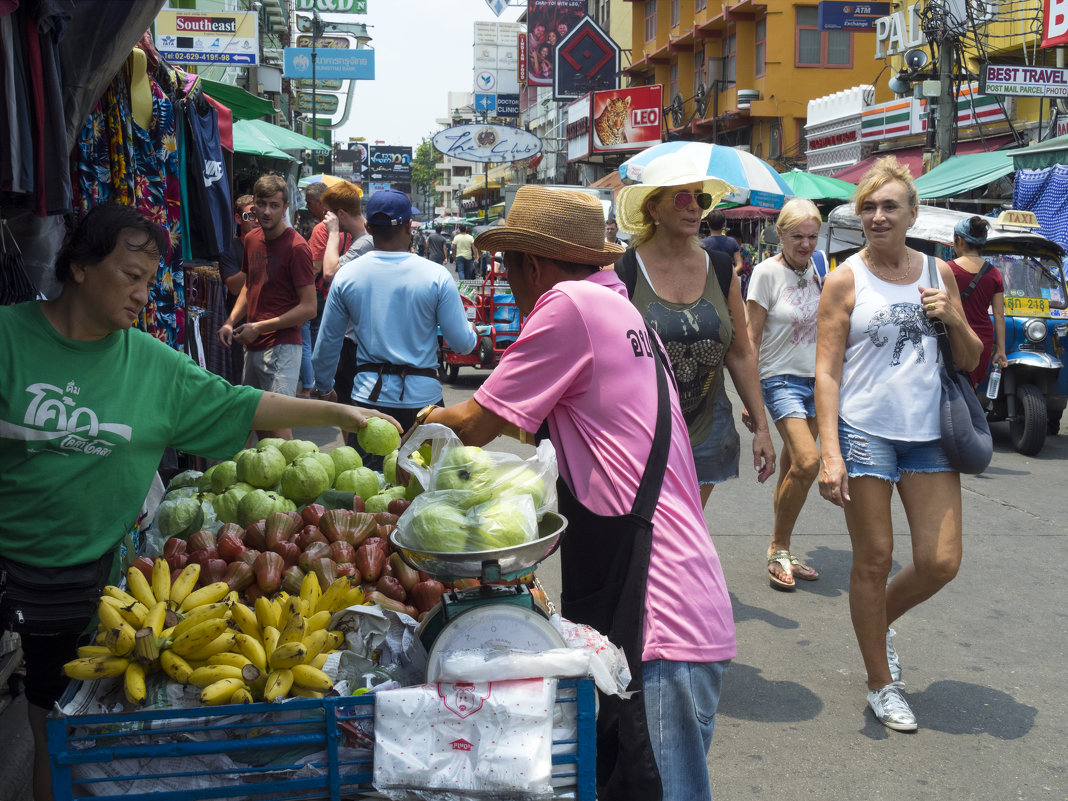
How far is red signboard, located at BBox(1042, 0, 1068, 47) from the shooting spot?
15.0m

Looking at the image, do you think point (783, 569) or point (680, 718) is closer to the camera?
point (680, 718)

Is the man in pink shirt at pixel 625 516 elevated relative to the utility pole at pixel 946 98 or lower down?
lower down

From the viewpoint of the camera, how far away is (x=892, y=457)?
169 inches

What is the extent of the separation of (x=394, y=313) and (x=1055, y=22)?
13.8 m

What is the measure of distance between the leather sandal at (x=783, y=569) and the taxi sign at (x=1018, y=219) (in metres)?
6.69

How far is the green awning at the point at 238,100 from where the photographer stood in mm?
9602

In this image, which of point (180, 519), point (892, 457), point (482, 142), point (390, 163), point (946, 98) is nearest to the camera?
point (180, 519)

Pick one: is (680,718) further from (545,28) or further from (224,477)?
(545,28)

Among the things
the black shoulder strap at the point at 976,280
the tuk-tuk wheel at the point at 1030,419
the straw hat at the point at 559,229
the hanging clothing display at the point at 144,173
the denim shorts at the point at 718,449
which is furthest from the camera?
the tuk-tuk wheel at the point at 1030,419

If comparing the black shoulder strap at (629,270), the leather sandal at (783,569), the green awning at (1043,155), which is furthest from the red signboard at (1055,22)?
the black shoulder strap at (629,270)

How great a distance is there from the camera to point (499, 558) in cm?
224

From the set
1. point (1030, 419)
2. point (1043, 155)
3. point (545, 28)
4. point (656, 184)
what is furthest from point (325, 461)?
point (545, 28)

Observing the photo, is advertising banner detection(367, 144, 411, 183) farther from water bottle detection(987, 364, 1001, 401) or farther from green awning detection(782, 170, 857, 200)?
water bottle detection(987, 364, 1001, 401)

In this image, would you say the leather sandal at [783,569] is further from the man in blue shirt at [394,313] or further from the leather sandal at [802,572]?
the man in blue shirt at [394,313]
